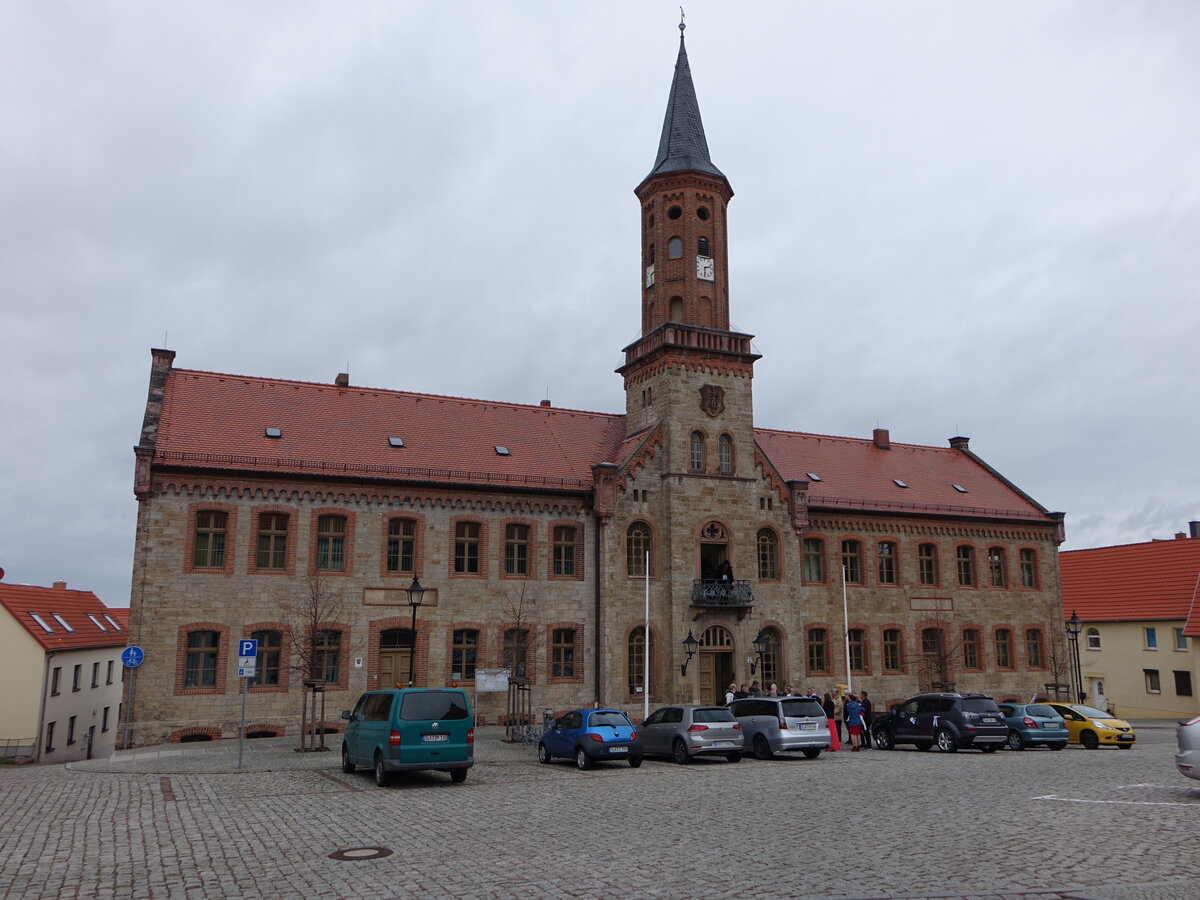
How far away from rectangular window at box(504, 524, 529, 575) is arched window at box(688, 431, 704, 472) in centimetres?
727

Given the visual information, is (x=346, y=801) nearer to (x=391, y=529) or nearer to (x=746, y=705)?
(x=746, y=705)

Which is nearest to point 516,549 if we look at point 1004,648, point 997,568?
point 997,568

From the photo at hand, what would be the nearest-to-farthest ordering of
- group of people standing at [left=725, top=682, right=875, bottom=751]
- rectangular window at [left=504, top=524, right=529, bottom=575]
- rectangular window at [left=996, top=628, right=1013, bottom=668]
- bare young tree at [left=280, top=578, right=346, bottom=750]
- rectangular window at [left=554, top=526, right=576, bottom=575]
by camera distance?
group of people standing at [left=725, top=682, right=875, bottom=751]
bare young tree at [left=280, top=578, right=346, bottom=750]
rectangular window at [left=504, top=524, right=529, bottom=575]
rectangular window at [left=554, top=526, right=576, bottom=575]
rectangular window at [left=996, top=628, right=1013, bottom=668]

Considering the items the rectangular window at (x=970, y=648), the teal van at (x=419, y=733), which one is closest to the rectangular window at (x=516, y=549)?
the teal van at (x=419, y=733)

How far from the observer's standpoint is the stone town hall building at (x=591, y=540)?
30.4 m

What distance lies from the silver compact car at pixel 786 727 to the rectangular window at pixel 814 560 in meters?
15.7

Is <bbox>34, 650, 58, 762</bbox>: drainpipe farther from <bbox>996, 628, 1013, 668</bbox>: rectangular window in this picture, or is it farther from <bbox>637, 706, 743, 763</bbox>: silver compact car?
<bbox>996, 628, 1013, 668</bbox>: rectangular window

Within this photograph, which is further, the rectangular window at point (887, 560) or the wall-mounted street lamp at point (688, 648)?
the rectangular window at point (887, 560)

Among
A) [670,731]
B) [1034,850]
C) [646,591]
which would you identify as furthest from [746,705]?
[1034,850]

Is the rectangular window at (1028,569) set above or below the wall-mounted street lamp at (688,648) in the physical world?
above

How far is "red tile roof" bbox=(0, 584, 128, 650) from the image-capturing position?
39.8 m

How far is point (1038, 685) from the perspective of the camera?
144ft

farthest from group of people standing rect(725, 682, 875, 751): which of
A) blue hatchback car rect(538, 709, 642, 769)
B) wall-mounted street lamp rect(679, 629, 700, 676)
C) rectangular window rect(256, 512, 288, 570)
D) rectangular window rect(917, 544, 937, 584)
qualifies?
rectangular window rect(256, 512, 288, 570)

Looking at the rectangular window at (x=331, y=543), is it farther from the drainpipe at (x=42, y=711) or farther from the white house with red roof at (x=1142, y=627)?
the white house with red roof at (x=1142, y=627)
